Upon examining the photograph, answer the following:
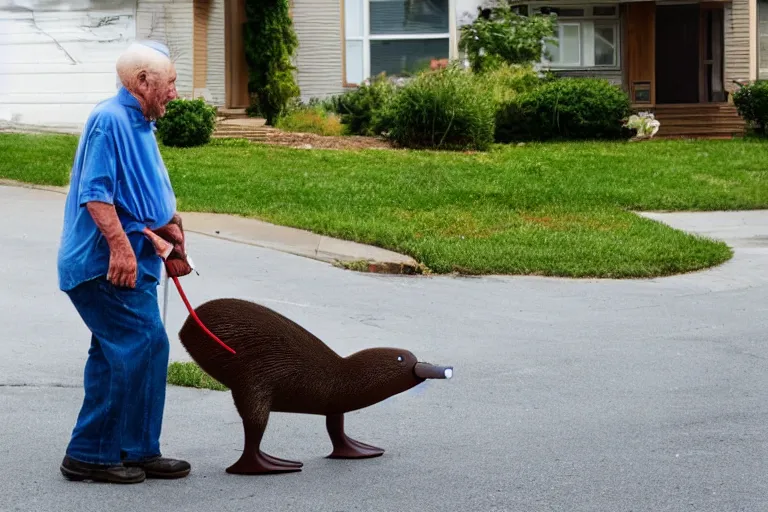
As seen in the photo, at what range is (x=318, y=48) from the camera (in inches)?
1043

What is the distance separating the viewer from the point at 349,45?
26391 millimetres

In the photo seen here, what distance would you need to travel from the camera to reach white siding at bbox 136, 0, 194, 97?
80.6 ft

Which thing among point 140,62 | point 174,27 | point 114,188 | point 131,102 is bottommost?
point 114,188

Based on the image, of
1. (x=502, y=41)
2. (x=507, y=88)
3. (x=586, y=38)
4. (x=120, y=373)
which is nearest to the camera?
(x=120, y=373)

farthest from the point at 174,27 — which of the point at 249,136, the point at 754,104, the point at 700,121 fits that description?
the point at 754,104

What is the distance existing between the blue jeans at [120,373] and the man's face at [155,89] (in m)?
0.76

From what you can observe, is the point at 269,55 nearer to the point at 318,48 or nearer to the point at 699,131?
the point at 318,48

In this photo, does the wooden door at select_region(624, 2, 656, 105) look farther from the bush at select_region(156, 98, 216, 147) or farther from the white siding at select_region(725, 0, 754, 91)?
the bush at select_region(156, 98, 216, 147)

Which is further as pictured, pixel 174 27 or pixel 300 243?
pixel 174 27

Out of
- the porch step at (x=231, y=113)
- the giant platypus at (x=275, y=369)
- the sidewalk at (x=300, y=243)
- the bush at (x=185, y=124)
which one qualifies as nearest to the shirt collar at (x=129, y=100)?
the giant platypus at (x=275, y=369)

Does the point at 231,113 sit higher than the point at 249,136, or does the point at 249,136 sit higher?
the point at 231,113

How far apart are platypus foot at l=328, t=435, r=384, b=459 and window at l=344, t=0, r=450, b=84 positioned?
20.3m

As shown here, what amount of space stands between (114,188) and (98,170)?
0.10 m

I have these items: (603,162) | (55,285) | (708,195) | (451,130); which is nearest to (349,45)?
(451,130)
